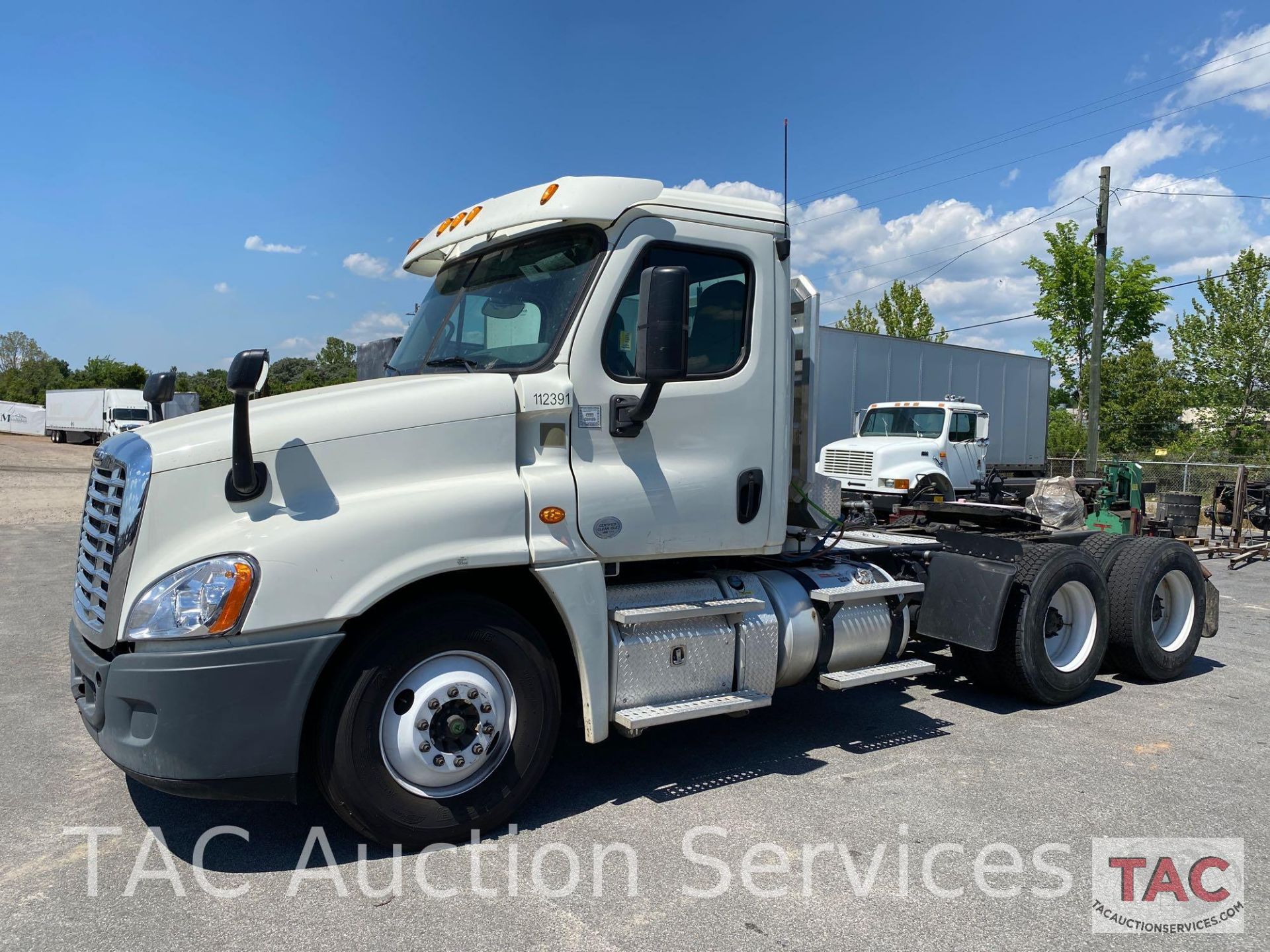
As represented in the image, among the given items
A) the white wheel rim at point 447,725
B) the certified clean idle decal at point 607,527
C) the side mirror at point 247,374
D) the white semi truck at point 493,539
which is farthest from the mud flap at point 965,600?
the side mirror at point 247,374

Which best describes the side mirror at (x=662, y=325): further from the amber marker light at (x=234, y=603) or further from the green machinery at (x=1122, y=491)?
the green machinery at (x=1122, y=491)

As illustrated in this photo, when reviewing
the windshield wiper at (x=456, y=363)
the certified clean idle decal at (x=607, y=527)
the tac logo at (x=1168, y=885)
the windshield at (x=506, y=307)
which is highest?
the windshield at (x=506, y=307)

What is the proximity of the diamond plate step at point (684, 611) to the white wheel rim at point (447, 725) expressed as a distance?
641mm

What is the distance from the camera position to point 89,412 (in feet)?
161

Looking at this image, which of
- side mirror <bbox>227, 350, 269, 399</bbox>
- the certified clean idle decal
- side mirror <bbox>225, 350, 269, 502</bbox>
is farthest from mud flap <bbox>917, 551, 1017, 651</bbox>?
side mirror <bbox>227, 350, 269, 399</bbox>

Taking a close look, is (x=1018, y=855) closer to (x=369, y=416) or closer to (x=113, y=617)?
(x=369, y=416)

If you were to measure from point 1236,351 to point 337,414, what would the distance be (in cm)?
4303

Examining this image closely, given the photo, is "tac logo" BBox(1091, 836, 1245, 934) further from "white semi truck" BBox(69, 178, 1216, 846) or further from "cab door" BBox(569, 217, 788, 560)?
"cab door" BBox(569, 217, 788, 560)

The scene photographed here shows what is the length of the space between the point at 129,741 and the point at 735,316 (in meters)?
3.36

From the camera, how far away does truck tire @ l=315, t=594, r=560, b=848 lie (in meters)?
3.69

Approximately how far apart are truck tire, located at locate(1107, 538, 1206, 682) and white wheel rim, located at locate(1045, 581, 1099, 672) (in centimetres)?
39

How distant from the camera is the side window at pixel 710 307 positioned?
174 inches

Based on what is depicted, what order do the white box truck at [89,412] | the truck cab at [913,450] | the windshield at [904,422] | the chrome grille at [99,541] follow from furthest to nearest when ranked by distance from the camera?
the white box truck at [89,412], the windshield at [904,422], the truck cab at [913,450], the chrome grille at [99,541]

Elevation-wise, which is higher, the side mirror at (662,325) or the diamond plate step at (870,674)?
the side mirror at (662,325)
